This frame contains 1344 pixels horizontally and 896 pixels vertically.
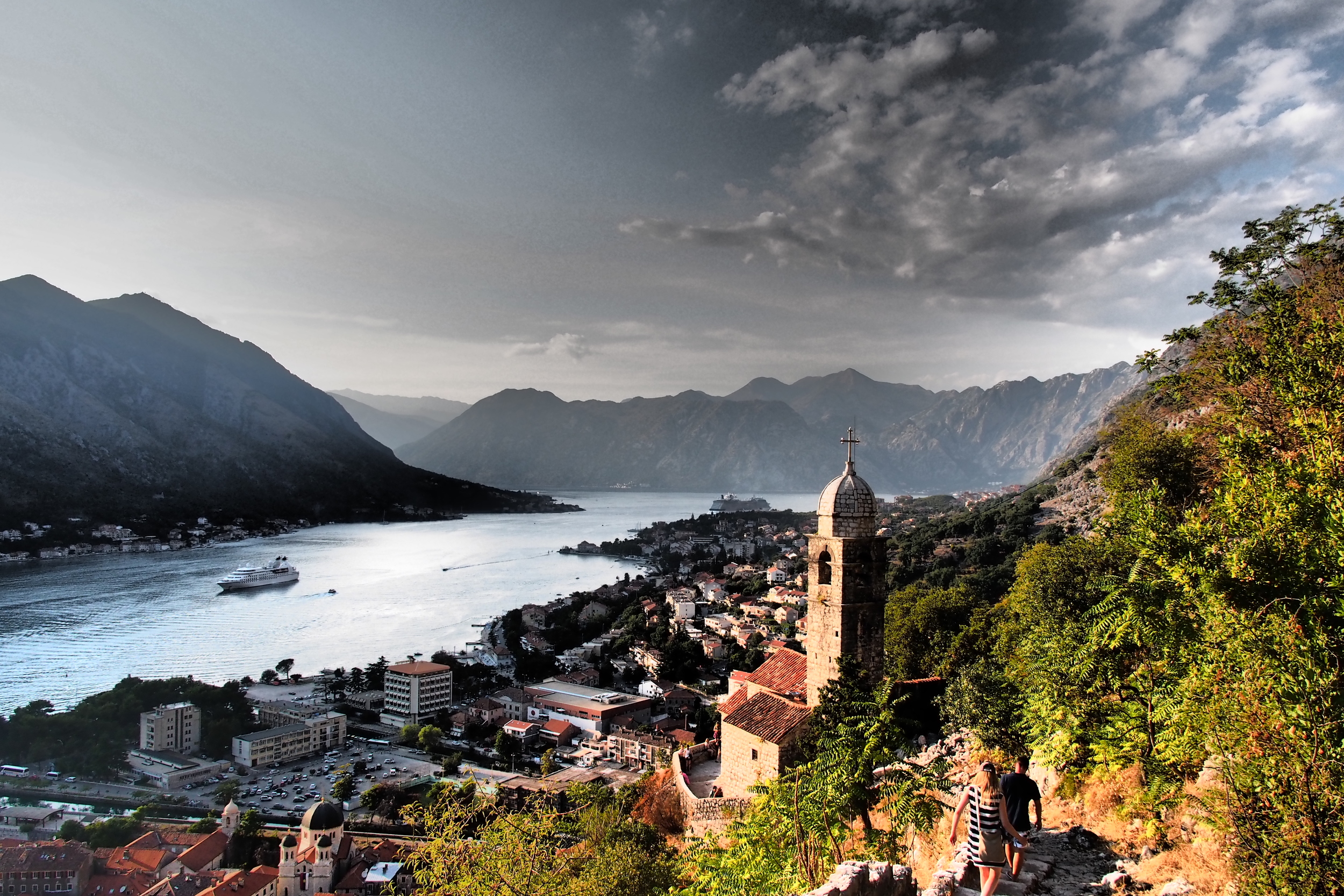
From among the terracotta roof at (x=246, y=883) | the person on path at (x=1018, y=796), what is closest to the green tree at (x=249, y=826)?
the terracotta roof at (x=246, y=883)

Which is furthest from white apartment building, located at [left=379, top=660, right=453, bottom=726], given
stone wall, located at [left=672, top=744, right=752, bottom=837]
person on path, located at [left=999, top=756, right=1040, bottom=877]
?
person on path, located at [left=999, top=756, right=1040, bottom=877]

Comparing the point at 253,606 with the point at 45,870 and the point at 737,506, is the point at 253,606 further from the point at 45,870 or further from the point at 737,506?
the point at 737,506

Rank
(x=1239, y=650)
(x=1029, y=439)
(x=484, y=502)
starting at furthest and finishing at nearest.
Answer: (x=1029, y=439)
(x=484, y=502)
(x=1239, y=650)

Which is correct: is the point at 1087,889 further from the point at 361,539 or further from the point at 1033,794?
the point at 361,539

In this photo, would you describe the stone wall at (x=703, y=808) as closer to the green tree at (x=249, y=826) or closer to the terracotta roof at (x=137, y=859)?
the green tree at (x=249, y=826)

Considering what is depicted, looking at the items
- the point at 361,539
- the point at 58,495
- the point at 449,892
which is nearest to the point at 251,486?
the point at 361,539

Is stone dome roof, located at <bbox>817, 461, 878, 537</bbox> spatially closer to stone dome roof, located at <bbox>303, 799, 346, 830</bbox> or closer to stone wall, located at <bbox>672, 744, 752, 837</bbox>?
stone wall, located at <bbox>672, 744, 752, 837</bbox>

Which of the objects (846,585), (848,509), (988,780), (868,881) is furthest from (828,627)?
(868,881)
